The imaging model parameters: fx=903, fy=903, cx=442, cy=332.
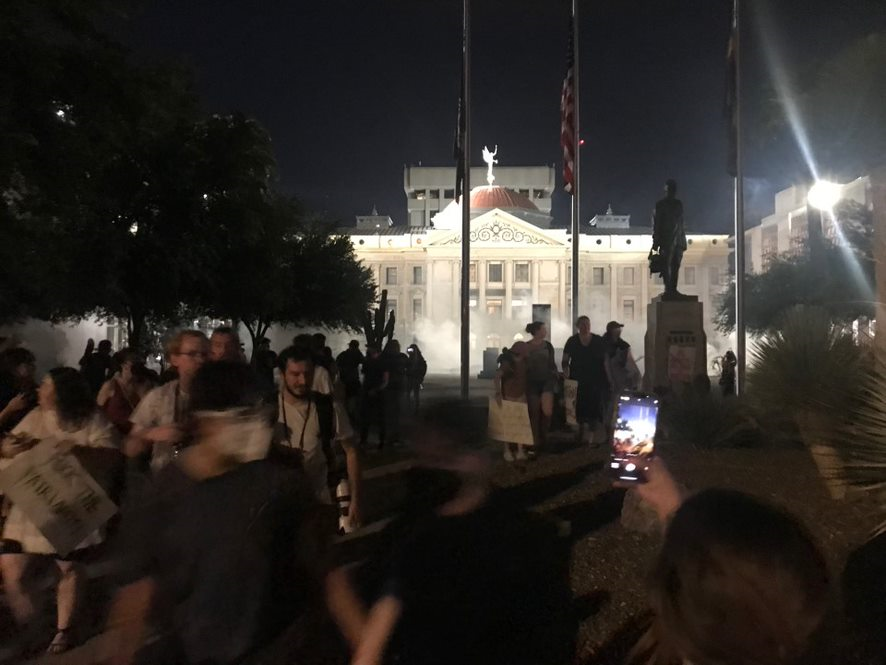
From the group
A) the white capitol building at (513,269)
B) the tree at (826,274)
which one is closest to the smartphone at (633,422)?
the tree at (826,274)

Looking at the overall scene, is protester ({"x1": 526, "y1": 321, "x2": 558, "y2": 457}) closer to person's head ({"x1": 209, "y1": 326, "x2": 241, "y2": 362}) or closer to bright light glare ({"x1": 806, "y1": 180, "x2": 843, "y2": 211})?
person's head ({"x1": 209, "y1": 326, "x2": 241, "y2": 362})

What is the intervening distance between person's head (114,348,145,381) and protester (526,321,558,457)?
4477 mm

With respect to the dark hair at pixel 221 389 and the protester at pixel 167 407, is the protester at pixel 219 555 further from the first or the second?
the protester at pixel 167 407

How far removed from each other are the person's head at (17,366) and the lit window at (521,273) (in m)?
74.8

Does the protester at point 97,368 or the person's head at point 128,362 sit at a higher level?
the person's head at point 128,362

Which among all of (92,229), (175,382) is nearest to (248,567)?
(175,382)

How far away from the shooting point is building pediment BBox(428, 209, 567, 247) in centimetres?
7994

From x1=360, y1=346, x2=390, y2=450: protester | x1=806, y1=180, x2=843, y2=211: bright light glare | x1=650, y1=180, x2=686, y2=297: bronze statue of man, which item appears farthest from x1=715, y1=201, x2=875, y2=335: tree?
x1=360, y1=346, x2=390, y2=450: protester

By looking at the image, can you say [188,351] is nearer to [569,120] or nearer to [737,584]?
[737,584]

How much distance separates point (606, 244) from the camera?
3199 inches

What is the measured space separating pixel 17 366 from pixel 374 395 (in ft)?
21.0

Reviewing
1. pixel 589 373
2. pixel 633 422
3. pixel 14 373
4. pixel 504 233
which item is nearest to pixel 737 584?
pixel 633 422

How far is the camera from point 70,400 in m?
5.24

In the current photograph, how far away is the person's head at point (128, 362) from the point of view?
876 cm
